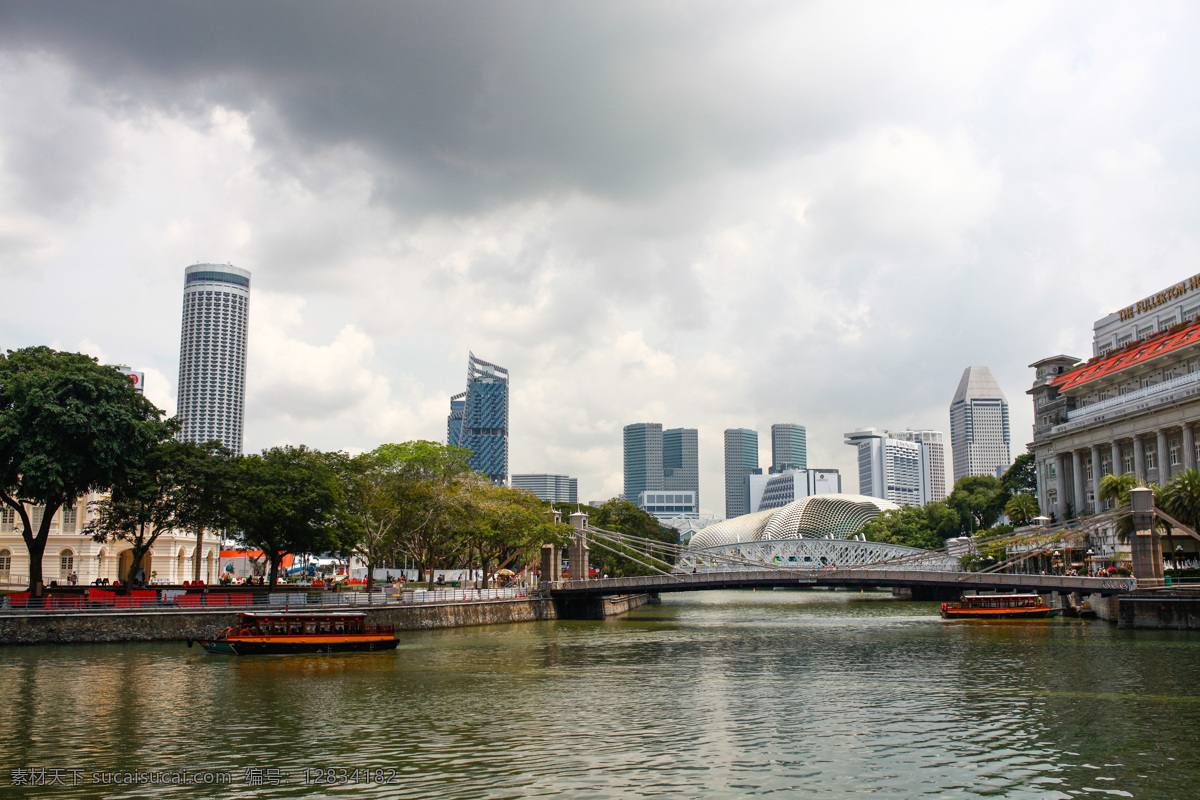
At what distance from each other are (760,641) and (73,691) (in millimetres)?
38381

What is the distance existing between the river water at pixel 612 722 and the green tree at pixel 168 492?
43.8ft

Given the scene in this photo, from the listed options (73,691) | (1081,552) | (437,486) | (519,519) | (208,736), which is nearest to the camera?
(208,736)

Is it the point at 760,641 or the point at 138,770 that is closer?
the point at 138,770

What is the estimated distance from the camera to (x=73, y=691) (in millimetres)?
35781

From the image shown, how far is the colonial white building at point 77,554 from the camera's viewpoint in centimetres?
8531

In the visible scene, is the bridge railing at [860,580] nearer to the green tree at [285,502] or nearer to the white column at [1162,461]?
Answer: the white column at [1162,461]

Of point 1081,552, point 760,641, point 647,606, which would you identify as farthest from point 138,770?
point 647,606

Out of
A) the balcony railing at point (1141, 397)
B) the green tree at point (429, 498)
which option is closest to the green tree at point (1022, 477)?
the balcony railing at point (1141, 397)

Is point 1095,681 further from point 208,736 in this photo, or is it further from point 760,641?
point 208,736

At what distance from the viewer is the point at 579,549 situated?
322 feet

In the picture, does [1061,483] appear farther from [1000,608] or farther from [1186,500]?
Answer: [1186,500]

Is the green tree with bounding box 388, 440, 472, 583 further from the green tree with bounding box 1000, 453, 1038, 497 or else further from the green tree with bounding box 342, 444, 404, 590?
the green tree with bounding box 1000, 453, 1038, 497

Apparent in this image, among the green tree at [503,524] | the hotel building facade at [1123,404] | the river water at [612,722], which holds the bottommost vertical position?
the river water at [612,722]

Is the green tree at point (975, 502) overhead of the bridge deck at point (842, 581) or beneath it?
overhead
